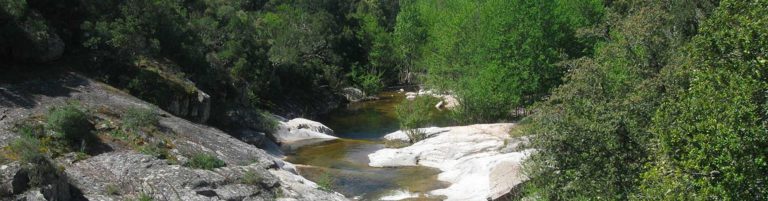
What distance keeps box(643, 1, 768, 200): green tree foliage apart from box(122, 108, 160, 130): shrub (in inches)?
878

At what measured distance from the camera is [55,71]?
33094mm

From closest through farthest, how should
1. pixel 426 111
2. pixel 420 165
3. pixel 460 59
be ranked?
pixel 420 165, pixel 426 111, pixel 460 59

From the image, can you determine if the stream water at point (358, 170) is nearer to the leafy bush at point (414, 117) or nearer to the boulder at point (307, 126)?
the leafy bush at point (414, 117)

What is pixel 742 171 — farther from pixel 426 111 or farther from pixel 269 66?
pixel 269 66

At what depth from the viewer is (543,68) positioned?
49938 mm

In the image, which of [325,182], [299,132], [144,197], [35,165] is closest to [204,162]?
[144,197]

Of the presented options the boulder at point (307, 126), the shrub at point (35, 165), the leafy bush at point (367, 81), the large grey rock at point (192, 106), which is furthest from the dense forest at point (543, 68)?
the shrub at point (35, 165)

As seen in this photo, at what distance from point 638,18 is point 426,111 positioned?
21299 millimetres

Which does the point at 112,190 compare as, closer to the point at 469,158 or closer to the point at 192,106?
the point at 192,106

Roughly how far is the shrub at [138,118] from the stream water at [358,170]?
8.29 meters

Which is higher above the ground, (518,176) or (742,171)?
(742,171)

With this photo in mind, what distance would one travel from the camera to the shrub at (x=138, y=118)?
2872cm

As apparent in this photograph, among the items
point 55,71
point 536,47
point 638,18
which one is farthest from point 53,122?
point 536,47

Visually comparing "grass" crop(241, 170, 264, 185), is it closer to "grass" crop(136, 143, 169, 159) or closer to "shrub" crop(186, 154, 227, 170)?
"shrub" crop(186, 154, 227, 170)
